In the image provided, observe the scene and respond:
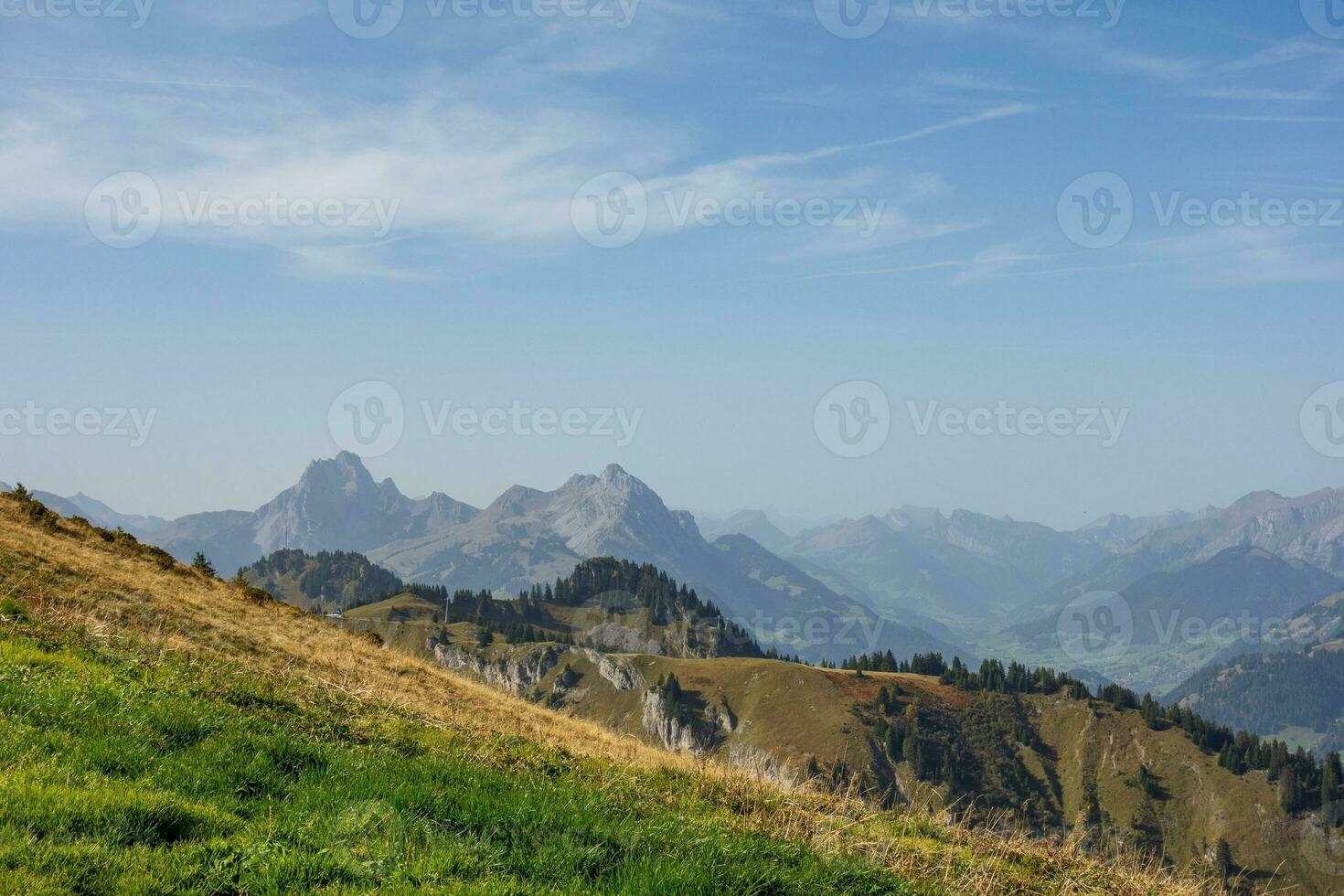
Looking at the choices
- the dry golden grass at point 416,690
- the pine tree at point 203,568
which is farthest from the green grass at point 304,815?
the pine tree at point 203,568

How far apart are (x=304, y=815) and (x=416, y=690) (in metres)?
17.0

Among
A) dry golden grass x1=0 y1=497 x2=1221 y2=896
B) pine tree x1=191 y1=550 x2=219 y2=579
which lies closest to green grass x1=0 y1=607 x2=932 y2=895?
dry golden grass x1=0 y1=497 x2=1221 y2=896

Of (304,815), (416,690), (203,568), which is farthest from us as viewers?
(203,568)

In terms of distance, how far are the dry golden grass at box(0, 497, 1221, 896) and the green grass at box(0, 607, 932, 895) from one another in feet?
4.04

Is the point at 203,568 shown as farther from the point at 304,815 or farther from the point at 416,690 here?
the point at 304,815

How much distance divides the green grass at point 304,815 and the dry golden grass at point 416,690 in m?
1.23

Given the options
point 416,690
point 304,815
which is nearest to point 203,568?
point 416,690

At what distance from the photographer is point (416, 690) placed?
1040 inches

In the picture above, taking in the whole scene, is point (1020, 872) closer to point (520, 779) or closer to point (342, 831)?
point (520, 779)

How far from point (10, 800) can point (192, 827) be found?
5.75 ft

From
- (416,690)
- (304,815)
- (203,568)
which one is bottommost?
(203,568)

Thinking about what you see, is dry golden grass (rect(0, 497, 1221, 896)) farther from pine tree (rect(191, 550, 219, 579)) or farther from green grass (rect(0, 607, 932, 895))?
pine tree (rect(191, 550, 219, 579))

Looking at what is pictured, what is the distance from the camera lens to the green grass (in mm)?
8516

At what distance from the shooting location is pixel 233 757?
38.3 ft
